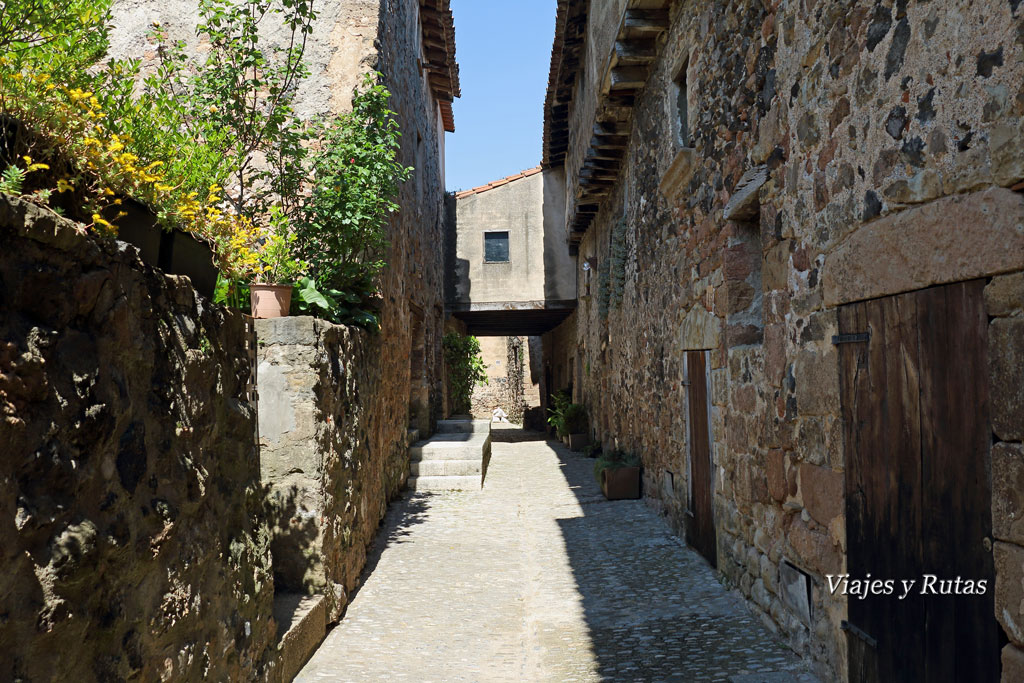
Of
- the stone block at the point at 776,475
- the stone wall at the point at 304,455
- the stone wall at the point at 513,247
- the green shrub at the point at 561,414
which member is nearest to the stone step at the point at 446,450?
the stone wall at the point at 304,455

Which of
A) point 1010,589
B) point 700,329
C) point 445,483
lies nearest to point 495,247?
point 445,483

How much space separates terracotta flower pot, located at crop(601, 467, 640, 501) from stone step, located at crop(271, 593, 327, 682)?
429cm

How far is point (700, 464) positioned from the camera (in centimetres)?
543

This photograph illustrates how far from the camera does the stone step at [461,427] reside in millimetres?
10580

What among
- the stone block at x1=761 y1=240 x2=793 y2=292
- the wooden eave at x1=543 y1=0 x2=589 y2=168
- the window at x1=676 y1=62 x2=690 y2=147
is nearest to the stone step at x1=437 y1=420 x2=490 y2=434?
the wooden eave at x1=543 y1=0 x2=589 y2=168

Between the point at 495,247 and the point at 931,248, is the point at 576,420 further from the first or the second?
the point at 931,248

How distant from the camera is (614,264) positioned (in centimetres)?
912

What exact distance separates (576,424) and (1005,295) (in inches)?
438

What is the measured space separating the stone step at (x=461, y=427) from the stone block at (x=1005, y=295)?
8.58 metres

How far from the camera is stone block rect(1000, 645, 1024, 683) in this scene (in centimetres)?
192

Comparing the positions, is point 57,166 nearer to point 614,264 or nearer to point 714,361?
point 714,361

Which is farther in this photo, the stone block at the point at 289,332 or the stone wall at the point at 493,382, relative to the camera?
the stone wall at the point at 493,382

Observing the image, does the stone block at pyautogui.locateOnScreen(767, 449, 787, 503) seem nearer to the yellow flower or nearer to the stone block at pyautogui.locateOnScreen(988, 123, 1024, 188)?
the stone block at pyautogui.locateOnScreen(988, 123, 1024, 188)

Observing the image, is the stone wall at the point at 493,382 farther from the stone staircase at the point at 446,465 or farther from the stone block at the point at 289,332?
the stone block at the point at 289,332
